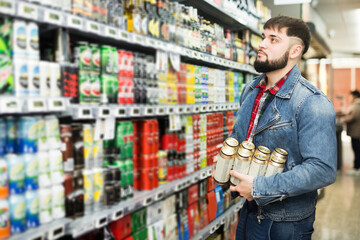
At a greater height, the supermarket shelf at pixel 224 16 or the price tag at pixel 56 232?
the supermarket shelf at pixel 224 16

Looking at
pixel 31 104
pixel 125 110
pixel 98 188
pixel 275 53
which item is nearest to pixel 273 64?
pixel 275 53

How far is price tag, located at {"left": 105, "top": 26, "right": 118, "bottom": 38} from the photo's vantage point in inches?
73.7

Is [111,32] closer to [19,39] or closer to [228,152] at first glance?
[19,39]

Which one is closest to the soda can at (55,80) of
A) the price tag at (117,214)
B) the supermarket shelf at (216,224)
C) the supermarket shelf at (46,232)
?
the supermarket shelf at (46,232)

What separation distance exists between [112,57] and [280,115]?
1005 millimetres

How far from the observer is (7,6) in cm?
138

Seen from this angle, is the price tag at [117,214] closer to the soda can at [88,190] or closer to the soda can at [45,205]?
the soda can at [88,190]

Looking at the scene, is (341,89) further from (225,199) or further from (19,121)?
(19,121)

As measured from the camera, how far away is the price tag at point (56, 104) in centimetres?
159

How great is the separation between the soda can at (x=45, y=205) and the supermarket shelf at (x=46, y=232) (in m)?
0.03

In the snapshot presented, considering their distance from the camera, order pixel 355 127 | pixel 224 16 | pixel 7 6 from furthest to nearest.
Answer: pixel 355 127 < pixel 224 16 < pixel 7 6

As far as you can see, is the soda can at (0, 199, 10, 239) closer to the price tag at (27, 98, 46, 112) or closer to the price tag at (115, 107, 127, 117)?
the price tag at (27, 98, 46, 112)

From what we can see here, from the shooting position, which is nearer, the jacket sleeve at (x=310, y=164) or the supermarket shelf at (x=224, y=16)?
the jacket sleeve at (x=310, y=164)

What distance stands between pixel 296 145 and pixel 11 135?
1421 millimetres
